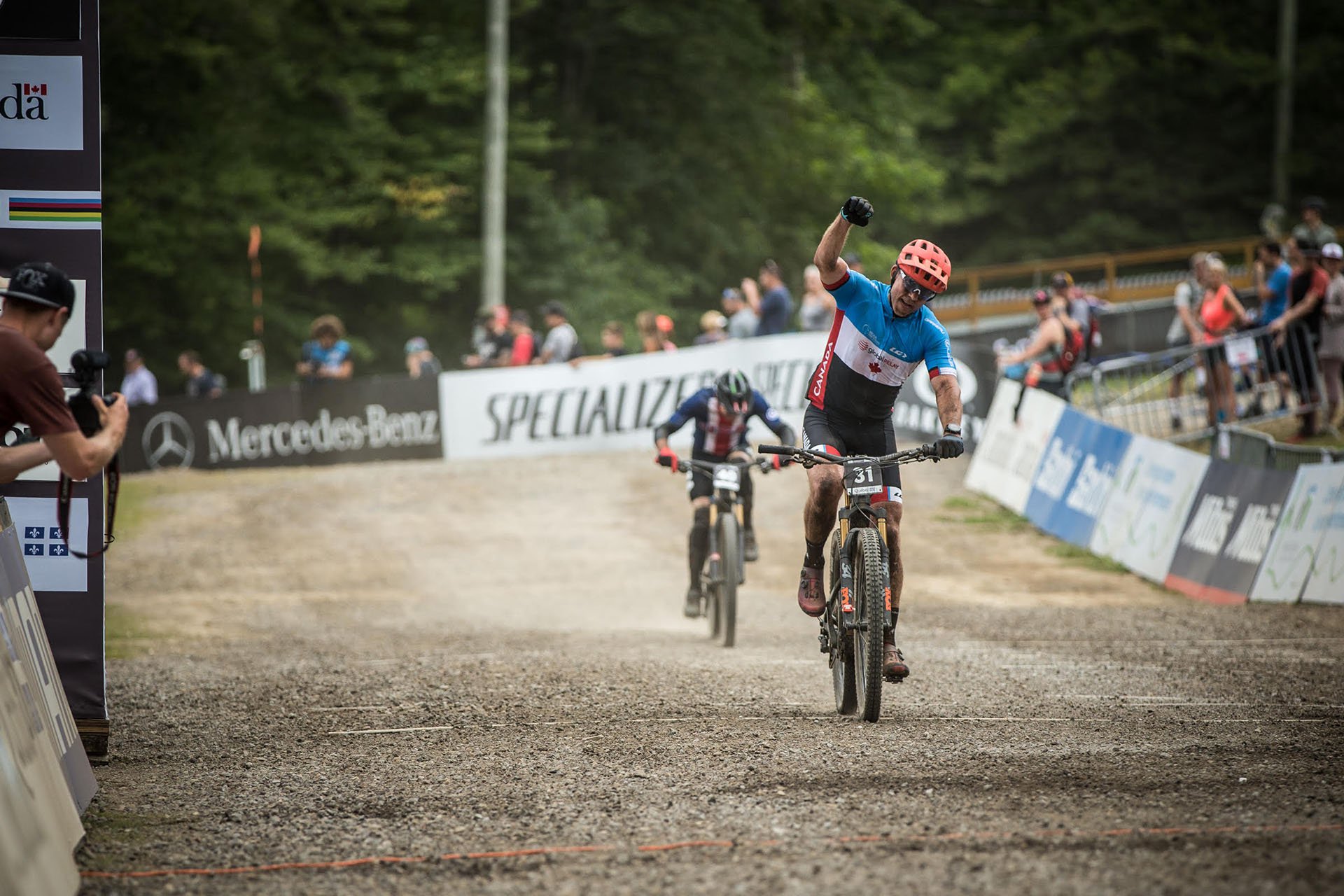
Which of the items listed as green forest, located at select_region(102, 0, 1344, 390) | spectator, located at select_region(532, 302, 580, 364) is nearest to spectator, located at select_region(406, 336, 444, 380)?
spectator, located at select_region(532, 302, 580, 364)

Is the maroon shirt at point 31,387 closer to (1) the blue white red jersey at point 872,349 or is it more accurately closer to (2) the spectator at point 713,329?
(1) the blue white red jersey at point 872,349

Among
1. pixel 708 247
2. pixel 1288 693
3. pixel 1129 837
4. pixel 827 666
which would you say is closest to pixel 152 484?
pixel 827 666

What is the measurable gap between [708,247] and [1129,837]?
3578cm

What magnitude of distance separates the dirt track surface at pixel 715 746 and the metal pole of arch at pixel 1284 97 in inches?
1453

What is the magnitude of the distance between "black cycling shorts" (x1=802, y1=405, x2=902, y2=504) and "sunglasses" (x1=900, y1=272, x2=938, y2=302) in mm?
753

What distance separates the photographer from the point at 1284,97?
47.0 meters

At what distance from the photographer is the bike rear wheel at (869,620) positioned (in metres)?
7.02

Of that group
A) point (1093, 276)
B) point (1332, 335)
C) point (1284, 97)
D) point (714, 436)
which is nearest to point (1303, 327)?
point (1332, 335)

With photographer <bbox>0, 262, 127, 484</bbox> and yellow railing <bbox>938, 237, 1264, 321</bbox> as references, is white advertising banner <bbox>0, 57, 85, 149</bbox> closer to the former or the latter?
photographer <bbox>0, 262, 127, 484</bbox>

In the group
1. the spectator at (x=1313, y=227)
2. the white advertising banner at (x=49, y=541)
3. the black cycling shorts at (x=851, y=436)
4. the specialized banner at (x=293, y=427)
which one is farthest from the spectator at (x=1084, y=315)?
the white advertising banner at (x=49, y=541)

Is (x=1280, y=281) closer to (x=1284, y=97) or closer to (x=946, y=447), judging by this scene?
(x=946, y=447)

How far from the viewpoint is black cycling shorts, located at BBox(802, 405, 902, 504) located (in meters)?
7.65

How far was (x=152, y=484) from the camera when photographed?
21.2 m

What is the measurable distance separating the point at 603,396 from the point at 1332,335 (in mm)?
11045
